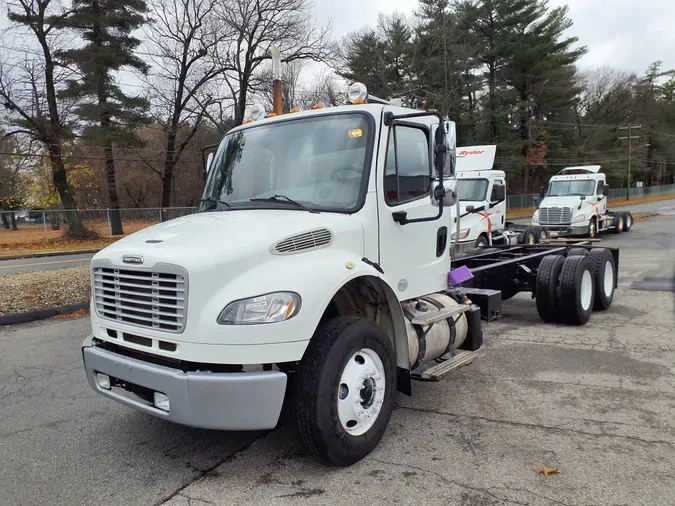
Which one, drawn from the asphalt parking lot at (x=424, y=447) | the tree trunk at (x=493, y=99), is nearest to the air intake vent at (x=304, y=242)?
the asphalt parking lot at (x=424, y=447)

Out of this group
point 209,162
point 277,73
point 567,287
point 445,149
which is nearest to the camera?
point 445,149

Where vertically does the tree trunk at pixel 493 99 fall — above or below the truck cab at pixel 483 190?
above

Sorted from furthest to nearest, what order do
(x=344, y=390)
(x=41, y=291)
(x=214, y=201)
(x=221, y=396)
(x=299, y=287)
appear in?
1. (x=41, y=291)
2. (x=214, y=201)
3. (x=344, y=390)
4. (x=299, y=287)
5. (x=221, y=396)

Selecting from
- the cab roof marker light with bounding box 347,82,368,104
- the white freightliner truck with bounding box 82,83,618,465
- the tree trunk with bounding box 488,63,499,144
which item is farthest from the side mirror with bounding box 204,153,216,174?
the tree trunk with bounding box 488,63,499,144

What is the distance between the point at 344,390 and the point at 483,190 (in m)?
13.3

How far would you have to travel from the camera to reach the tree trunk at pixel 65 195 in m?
26.9

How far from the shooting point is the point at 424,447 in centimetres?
387

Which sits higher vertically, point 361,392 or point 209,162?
point 209,162

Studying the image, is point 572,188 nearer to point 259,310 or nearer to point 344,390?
point 344,390

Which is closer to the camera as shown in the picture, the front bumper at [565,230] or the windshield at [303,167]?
the windshield at [303,167]

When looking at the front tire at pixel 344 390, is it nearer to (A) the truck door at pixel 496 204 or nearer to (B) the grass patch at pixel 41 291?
(B) the grass patch at pixel 41 291

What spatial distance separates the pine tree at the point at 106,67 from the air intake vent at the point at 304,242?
27109mm

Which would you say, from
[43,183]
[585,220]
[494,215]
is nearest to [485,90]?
[585,220]

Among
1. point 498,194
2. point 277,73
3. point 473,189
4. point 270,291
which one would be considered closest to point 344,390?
point 270,291
